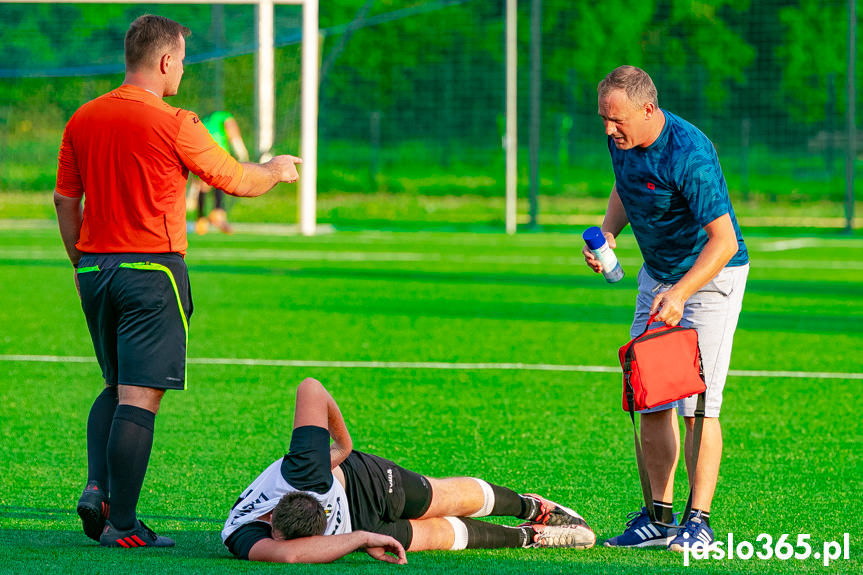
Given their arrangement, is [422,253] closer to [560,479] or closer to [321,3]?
[560,479]

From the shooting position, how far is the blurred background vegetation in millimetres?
29625

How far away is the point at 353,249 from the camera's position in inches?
864

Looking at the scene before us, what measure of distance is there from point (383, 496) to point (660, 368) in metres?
1.17

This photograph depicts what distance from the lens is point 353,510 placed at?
5.19m

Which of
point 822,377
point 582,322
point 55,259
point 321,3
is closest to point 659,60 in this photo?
point 321,3

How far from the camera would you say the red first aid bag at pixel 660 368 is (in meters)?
5.27

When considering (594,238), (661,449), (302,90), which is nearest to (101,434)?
(594,238)

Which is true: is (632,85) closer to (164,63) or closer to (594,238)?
(594,238)

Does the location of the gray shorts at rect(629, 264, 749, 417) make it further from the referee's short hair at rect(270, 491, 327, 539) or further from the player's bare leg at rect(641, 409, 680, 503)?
the referee's short hair at rect(270, 491, 327, 539)

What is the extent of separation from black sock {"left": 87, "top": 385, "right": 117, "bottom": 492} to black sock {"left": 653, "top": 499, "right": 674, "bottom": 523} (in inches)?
86.6

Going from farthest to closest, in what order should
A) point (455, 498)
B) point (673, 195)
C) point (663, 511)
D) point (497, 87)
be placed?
point (497, 87)
point (663, 511)
point (455, 498)
point (673, 195)

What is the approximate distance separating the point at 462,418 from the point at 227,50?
1940 centimetres

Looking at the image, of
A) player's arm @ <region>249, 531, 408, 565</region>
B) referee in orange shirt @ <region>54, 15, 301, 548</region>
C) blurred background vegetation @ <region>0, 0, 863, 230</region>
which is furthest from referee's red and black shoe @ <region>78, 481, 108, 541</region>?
blurred background vegetation @ <region>0, 0, 863, 230</region>

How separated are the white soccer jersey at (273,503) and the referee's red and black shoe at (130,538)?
0.34 metres
